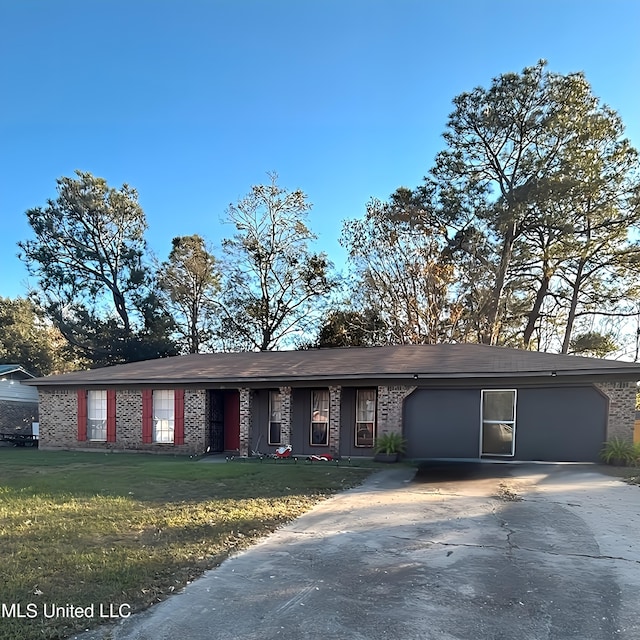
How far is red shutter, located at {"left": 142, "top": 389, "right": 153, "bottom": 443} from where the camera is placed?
53.5 ft

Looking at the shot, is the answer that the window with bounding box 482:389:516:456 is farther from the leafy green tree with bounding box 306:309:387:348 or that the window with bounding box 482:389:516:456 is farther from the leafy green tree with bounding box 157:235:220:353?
the leafy green tree with bounding box 157:235:220:353

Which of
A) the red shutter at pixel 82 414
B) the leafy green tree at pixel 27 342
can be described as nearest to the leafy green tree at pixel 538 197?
the red shutter at pixel 82 414

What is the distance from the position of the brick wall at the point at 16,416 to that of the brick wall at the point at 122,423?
5.69 m

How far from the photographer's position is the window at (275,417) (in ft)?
50.3

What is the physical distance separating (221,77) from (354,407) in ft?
32.7

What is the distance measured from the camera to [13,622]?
3.60 m

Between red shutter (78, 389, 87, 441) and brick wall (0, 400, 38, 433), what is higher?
red shutter (78, 389, 87, 441)

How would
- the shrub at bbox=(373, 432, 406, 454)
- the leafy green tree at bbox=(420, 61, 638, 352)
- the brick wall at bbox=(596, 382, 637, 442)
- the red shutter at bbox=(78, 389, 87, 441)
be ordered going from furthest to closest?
the leafy green tree at bbox=(420, 61, 638, 352), the red shutter at bbox=(78, 389, 87, 441), the shrub at bbox=(373, 432, 406, 454), the brick wall at bbox=(596, 382, 637, 442)

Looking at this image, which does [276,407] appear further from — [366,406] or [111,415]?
[111,415]

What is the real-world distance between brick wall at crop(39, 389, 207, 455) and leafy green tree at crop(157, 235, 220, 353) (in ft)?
49.8

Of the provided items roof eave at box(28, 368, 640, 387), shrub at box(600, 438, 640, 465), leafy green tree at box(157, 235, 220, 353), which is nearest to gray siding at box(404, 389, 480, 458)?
roof eave at box(28, 368, 640, 387)

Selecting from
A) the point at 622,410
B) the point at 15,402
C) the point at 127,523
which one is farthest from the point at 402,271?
the point at 127,523

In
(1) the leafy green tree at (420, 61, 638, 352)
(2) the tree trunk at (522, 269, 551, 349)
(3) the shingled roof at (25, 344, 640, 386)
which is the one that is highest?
(1) the leafy green tree at (420, 61, 638, 352)

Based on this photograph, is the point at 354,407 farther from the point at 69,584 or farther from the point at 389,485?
the point at 69,584
